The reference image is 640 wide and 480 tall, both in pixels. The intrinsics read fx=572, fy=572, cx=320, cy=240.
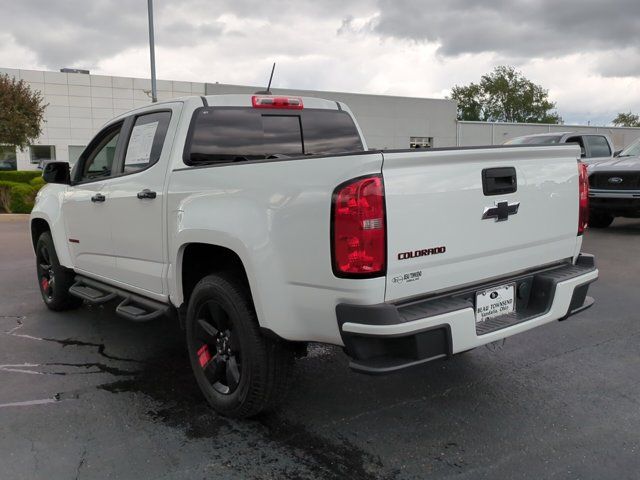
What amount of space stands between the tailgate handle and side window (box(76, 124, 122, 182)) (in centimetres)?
305

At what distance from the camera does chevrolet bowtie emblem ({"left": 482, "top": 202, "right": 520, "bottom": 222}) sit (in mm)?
3004

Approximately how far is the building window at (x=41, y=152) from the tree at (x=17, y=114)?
772 inches

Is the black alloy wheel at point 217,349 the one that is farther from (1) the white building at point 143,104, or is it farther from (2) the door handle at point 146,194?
(1) the white building at point 143,104

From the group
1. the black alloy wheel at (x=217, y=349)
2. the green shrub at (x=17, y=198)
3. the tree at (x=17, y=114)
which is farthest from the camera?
the tree at (x=17, y=114)

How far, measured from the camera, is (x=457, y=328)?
2.73 metres

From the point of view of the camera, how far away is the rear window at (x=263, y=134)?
158 inches

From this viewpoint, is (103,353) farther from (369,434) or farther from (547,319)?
(547,319)

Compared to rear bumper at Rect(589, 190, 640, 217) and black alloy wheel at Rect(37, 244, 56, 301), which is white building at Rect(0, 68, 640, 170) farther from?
black alloy wheel at Rect(37, 244, 56, 301)

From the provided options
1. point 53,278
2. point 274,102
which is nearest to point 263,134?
point 274,102

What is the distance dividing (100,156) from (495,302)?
3.57 m

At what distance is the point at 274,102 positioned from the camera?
4.37 metres

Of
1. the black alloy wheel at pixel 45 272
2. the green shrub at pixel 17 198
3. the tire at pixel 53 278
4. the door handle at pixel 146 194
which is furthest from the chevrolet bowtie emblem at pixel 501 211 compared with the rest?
the green shrub at pixel 17 198

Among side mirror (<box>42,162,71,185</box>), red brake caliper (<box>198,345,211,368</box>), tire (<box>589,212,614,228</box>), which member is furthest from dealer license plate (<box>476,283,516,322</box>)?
tire (<box>589,212,614,228</box>)

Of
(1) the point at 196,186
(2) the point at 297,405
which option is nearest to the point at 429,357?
(2) the point at 297,405
